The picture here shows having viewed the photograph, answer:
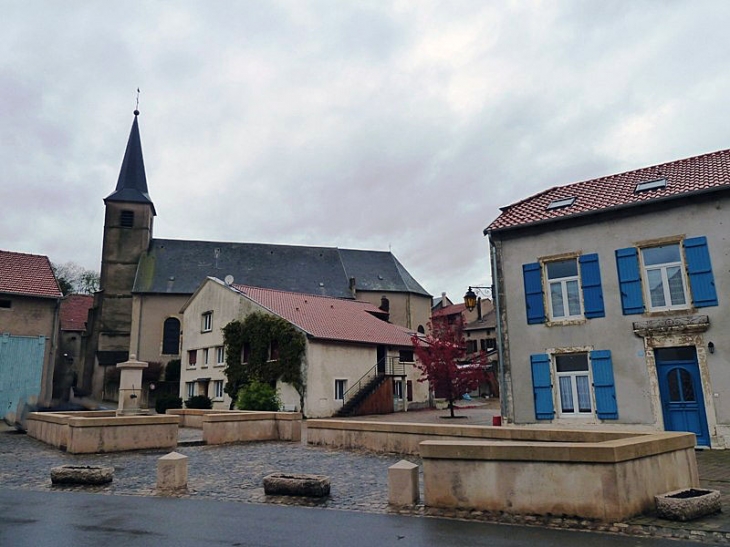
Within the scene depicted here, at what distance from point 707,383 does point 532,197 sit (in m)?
7.64

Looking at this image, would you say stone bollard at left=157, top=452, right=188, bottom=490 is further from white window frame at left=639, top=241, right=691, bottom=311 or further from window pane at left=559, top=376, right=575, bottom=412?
white window frame at left=639, top=241, right=691, bottom=311

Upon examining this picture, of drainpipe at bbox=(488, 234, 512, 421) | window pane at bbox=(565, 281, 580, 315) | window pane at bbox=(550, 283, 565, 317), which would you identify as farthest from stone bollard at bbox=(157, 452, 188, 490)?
window pane at bbox=(565, 281, 580, 315)

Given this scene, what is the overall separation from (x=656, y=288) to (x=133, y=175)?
157ft

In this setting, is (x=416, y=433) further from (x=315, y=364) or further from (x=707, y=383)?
(x=315, y=364)

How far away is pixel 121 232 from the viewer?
49656 millimetres

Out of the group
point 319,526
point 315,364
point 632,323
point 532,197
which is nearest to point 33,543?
point 319,526

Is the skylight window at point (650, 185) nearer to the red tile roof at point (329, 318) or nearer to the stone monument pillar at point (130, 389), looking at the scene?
the stone monument pillar at point (130, 389)

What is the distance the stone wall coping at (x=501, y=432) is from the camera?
913 centimetres

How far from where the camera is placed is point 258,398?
27438 millimetres

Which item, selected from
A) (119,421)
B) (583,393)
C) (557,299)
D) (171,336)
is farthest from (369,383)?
(171,336)

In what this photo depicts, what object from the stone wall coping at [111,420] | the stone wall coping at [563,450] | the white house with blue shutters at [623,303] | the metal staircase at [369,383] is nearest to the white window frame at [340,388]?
the metal staircase at [369,383]

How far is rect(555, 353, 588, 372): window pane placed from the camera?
15.4 m

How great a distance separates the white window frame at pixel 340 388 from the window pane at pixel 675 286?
61.3ft

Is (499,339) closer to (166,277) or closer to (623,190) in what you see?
(623,190)
